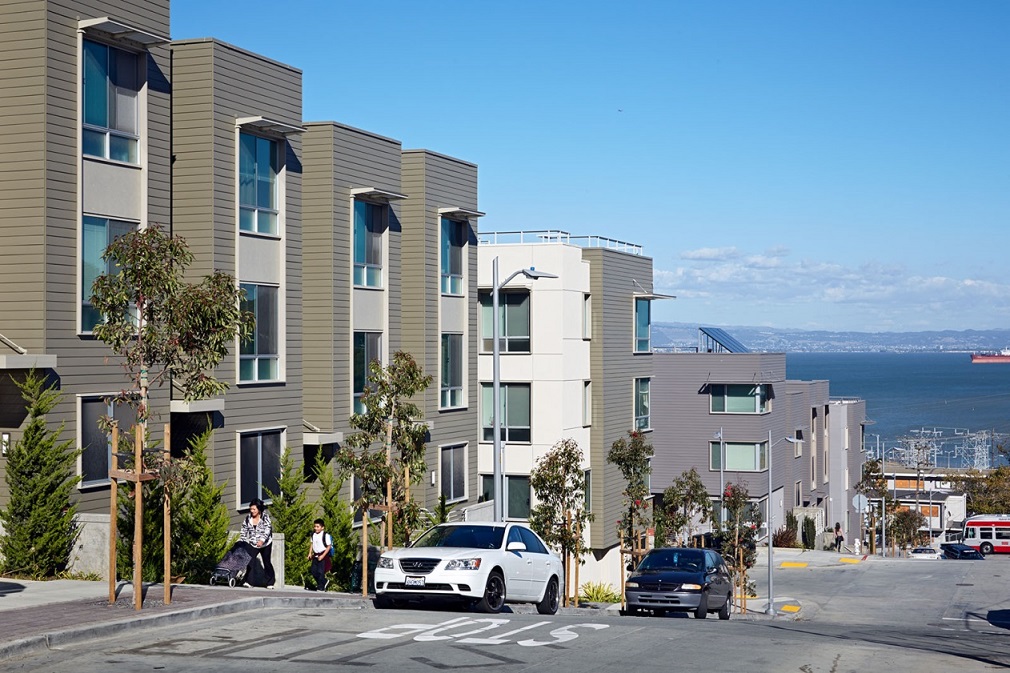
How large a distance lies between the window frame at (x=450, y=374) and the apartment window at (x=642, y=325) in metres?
13.4

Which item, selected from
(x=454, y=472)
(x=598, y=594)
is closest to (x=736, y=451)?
(x=598, y=594)

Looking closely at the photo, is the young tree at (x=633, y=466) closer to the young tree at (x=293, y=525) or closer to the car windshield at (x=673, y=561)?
the car windshield at (x=673, y=561)

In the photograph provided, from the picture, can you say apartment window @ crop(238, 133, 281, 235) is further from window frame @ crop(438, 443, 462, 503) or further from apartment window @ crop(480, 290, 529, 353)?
apartment window @ crop(480, 290, 529, 353)

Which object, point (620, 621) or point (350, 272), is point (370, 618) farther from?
point (350, 272)

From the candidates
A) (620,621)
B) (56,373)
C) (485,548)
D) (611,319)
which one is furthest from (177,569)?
(611,319)

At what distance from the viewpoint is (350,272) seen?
1267 inches

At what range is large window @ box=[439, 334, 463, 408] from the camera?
37625 mm

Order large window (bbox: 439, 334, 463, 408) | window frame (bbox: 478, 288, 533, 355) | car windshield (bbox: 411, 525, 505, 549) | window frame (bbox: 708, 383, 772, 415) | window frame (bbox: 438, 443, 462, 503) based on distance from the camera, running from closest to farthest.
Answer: car windshield (bbox: 411, 525, 505, 549)
window frame (bbox: 438, 443, 462, 503)
large window (bbox: 439, 334, 463, 408)
window frame (bbox: 478, 288, 533, 355)
window frame (bbox: 708, 383, 772, 415)

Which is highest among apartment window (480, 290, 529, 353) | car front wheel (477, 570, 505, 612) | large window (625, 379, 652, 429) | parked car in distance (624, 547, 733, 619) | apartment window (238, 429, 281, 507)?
apartment window (480, 290, 529, 353)

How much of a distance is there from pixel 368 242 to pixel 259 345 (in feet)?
19.5

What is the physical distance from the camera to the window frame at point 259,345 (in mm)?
→ 27781

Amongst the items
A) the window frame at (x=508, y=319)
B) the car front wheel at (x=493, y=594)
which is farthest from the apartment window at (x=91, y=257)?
the window frame at (x=508, y=319)

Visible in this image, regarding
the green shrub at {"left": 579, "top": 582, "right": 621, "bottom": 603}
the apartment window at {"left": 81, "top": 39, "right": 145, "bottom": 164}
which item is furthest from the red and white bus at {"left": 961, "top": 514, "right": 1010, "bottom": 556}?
the apartment window at {"left": 81, "top": 39, "right": 145, "bottom": 164}

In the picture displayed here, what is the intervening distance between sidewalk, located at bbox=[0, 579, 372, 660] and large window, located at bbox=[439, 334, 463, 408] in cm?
1653
